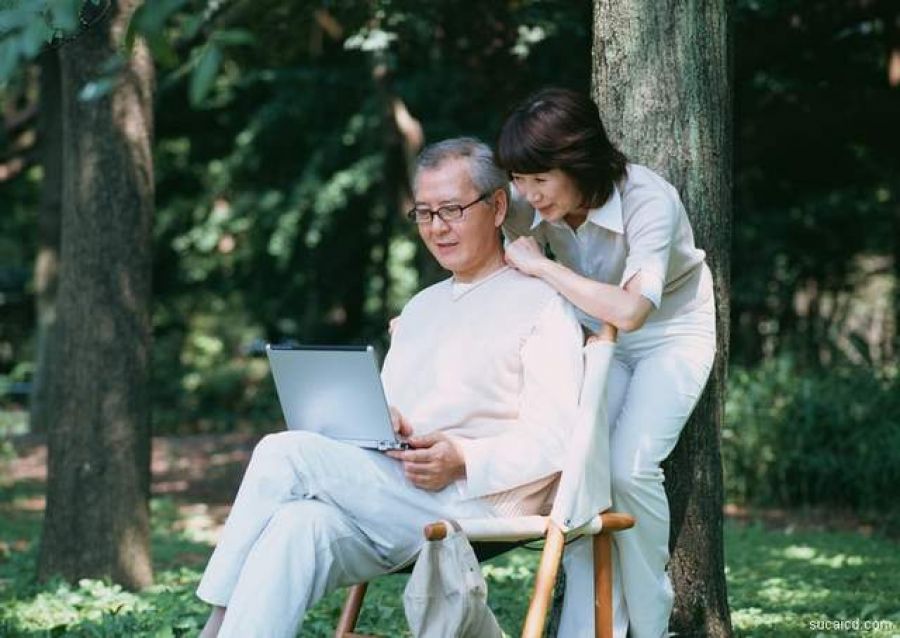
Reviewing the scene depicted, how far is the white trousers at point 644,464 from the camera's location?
3.81 m

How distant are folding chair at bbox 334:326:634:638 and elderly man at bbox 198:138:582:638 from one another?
0.11 m

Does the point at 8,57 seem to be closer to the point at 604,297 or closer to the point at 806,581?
the point at 604,297

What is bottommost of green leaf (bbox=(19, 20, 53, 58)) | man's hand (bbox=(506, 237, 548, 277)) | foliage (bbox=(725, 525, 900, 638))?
foliage (bbox=(725, 525, 900, 638))

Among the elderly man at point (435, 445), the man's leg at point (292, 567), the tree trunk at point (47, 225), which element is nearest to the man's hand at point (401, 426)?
the elderly man at point (435, 445)

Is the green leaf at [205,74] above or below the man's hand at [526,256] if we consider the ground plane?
above

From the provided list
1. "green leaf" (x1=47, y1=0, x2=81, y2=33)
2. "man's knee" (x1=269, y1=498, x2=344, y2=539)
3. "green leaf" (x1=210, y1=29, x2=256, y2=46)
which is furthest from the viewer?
"man's knee" (x1=269, y1=498, x2=344, y2=539)

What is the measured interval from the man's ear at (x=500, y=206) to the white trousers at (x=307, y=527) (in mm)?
803

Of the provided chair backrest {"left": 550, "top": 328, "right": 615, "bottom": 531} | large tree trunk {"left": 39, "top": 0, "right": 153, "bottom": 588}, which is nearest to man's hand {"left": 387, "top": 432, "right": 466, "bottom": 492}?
chair backrest {"left": 550, "top": 328, "right": 615, "bottom": 531}

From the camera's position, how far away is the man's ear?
403 cm

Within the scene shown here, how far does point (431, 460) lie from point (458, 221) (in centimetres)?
73

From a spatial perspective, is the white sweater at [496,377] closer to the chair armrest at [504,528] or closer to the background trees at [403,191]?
the chair armrest at [504,528]

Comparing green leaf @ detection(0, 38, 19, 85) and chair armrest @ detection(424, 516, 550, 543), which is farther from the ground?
green leaf @ detection(0, 38, 19, 85)

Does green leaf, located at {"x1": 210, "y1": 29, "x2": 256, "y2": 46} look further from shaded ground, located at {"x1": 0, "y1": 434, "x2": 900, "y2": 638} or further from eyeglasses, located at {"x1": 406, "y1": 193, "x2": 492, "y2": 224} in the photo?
shaded ground, located at {"x1": 0, "y1": 434, "x2": 900, "y2": 638}

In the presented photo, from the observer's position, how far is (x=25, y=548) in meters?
8.37
